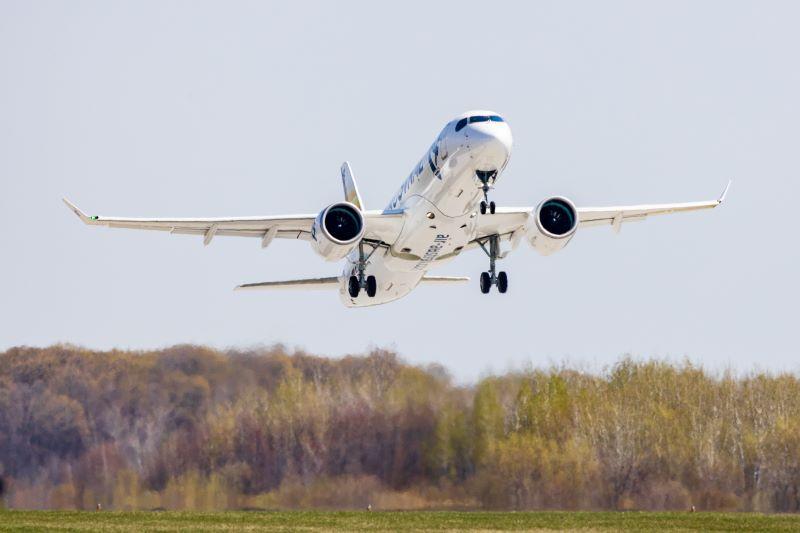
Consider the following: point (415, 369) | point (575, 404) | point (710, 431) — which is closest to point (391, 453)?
point (415, 369)

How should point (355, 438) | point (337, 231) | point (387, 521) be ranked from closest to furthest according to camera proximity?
point (387, 521) < point (337, 231) < point (355, 438)

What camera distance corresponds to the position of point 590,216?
47.6 m

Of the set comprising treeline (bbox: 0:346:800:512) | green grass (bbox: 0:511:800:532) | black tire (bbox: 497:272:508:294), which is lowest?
green grass (bbox: 0:511:800:532)

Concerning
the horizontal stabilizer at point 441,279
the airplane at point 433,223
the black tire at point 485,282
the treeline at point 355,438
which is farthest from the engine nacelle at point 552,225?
the treeline at point 355,438

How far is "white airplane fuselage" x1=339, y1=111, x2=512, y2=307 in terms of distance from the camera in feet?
131

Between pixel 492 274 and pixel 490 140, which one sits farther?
pixel 492 274

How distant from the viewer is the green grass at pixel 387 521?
40.6 m

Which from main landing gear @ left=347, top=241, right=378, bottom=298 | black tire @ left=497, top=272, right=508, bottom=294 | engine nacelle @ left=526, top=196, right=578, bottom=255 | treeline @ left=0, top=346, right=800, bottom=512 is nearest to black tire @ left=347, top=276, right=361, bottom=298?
main landing gear @ left=347, top=241, right=378, bottom=298

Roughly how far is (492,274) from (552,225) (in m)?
2.54

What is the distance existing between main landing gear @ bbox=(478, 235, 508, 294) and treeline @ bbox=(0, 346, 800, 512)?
21.0 feet

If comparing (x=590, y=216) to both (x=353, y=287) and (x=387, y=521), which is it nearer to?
(x=353, y=287)

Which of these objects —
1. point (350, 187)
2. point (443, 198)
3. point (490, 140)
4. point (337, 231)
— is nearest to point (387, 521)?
point (337, 231)

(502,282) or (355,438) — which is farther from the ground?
(502,282)

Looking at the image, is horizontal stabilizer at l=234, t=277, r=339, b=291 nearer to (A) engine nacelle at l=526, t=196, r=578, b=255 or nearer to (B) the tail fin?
(B) the tail fin
